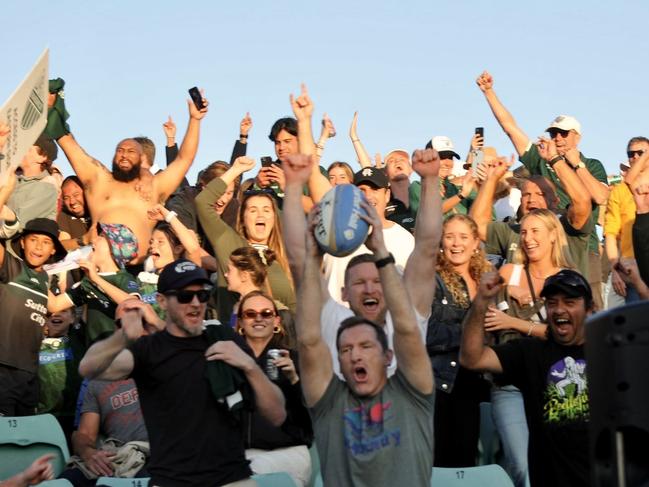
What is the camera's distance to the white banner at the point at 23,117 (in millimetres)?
8742

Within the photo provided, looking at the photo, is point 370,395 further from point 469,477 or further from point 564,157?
point 564,157

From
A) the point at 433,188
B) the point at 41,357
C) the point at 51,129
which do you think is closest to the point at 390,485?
the point at 433,188

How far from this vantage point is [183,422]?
243 inches

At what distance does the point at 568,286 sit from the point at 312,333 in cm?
175

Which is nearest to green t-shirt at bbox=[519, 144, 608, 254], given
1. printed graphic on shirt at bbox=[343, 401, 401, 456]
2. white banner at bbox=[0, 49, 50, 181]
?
white banner at bbox=[0, 49, 50, 181]

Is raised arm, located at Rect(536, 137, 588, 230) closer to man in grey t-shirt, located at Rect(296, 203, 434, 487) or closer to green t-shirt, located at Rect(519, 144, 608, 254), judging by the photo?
green t-shirt, located at Rect(519, 144, 608, 254)

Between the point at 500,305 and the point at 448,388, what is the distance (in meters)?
0.84

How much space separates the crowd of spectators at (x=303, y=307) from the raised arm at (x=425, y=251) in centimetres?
1

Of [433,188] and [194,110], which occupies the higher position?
[194,110]

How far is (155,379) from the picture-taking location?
6230 millimetres

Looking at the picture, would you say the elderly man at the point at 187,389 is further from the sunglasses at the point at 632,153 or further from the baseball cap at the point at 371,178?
the sunglasses at the point at 632,153

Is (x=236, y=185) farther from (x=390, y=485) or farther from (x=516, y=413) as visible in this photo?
(x=390, y=485)

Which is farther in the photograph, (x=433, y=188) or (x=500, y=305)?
(x=500, y=305)

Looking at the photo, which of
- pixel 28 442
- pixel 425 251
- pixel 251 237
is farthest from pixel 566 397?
pixel 251 237
